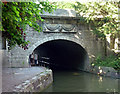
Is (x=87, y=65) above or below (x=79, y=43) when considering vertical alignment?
below

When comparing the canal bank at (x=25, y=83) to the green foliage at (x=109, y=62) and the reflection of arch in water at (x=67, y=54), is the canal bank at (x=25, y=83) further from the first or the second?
the reflection of arch in water at (x=67, y=54)

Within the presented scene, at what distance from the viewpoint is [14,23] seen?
538 centimetres

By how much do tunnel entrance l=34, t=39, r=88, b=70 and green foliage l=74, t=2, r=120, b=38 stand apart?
2.12m

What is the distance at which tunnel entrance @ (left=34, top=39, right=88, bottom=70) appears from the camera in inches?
544

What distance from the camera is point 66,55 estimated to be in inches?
674

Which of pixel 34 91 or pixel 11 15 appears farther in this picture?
pixel 34 91

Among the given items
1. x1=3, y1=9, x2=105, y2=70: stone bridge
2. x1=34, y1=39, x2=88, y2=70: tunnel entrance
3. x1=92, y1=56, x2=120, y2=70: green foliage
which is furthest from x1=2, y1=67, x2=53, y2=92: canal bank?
x1=34, y1=39, x2=88, y2=70: tunnel entrance

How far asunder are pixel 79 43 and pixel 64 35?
1185mm

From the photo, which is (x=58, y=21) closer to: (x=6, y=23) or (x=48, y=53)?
(x=6, y=23)

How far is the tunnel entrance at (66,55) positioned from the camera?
13.8 metres

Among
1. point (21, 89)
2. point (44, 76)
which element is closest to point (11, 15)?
point (21, 89)

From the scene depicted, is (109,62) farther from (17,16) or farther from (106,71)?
(17,16)

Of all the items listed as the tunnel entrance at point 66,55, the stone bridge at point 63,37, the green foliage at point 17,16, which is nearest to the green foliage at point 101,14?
the stone bridge at point 63,37

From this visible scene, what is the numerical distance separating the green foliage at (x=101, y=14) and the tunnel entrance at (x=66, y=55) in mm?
2117
